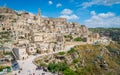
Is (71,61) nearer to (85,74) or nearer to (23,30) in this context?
(85,74)

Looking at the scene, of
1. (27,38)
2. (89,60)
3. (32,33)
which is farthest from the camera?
(32,33)

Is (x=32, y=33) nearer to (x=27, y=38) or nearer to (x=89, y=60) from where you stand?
(x=27, y=38)

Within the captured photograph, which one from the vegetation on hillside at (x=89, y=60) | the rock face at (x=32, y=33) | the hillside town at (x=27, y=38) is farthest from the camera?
the rock face at (x=32, y=33)

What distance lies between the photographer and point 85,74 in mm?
59125

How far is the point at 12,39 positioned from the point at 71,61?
2055 cm

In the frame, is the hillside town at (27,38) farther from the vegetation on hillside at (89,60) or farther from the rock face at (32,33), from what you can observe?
the vegetation on hillside at (89,60)

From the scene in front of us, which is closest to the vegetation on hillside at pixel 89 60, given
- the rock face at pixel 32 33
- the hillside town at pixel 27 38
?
the hillside town at pixel 27 38

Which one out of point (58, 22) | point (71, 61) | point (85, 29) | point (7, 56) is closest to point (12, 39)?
point (7, 56)

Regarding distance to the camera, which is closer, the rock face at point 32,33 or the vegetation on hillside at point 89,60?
the vegetation on hillside at point 89,60

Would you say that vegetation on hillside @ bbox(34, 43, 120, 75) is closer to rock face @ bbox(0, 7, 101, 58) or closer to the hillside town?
the hillside town

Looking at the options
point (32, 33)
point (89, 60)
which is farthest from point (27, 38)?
point (89, 60)

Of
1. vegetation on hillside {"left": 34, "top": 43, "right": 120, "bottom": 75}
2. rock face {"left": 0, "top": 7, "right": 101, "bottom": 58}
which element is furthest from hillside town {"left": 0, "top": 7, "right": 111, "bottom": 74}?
vegetation on hillside {"left": 34, "top": 43, "right": 120, "bottom": 75}

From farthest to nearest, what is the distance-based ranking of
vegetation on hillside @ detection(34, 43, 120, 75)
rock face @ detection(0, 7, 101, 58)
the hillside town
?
rock face @ detection(0, 7, 101, 58), vegetation on hillside @ detection(34, 43, 120, 75), the hillside town

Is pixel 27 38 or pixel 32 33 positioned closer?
pixel 27 38
